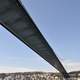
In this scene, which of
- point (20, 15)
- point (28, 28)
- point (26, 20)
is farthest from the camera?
point (28, 28)

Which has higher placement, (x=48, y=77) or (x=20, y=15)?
(x=48, y=77)

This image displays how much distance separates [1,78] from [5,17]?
70.5 m

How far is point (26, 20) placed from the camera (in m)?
6.96

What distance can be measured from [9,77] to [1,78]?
3.23m

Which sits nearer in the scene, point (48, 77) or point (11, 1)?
point (11, 1)

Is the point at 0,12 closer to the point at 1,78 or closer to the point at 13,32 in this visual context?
the point at 13,32

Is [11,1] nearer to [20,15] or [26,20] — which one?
[20,15]

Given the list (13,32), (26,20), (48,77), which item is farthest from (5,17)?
(48,77)

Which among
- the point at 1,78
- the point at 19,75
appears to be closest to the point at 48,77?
the point at 19,75

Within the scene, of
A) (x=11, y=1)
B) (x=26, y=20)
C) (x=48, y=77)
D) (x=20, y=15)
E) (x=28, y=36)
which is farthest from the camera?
(x=48, y=77)

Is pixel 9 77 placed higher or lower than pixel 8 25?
higher

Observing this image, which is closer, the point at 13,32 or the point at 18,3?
the point at 18,3

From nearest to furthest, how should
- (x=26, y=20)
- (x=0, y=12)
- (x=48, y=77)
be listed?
(x=0, y=12), (x=26, y=20), (x=48, y=77)

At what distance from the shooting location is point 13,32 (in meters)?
7.85
